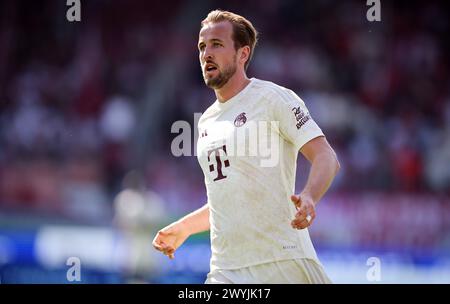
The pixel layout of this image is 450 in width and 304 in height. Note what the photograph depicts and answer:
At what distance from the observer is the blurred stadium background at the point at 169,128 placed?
13953 millimetres

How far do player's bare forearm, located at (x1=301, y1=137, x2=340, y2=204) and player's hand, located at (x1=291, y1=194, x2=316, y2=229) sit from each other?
0.09 meters

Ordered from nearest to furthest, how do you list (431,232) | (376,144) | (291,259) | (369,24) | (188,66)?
1. (291,259)
2. (431,232)
3. (376,144)
4. (188,66)
5. (369,24)

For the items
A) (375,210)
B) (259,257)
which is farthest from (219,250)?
(375,210)

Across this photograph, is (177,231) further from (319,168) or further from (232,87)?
(319,168)

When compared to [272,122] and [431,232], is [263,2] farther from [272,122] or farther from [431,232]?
[272,122]

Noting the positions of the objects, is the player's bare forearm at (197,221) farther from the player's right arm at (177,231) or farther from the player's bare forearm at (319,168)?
the player's bare forearm at (319,168)

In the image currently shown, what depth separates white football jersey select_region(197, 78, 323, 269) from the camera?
5.34 meters

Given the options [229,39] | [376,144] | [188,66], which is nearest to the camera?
[229,39]

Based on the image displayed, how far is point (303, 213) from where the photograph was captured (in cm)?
473

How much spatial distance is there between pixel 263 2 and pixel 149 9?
2.53 metres

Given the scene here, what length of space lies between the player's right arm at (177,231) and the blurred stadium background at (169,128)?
7453mm

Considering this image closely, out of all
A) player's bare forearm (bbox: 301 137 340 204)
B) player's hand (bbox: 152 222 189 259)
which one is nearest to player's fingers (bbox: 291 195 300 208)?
player's bare forearm (bbox: 301 137 340 204)

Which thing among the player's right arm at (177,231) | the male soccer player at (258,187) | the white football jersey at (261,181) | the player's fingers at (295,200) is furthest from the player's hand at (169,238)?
the player's fingers at (295,200)

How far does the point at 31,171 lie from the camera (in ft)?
52.2
